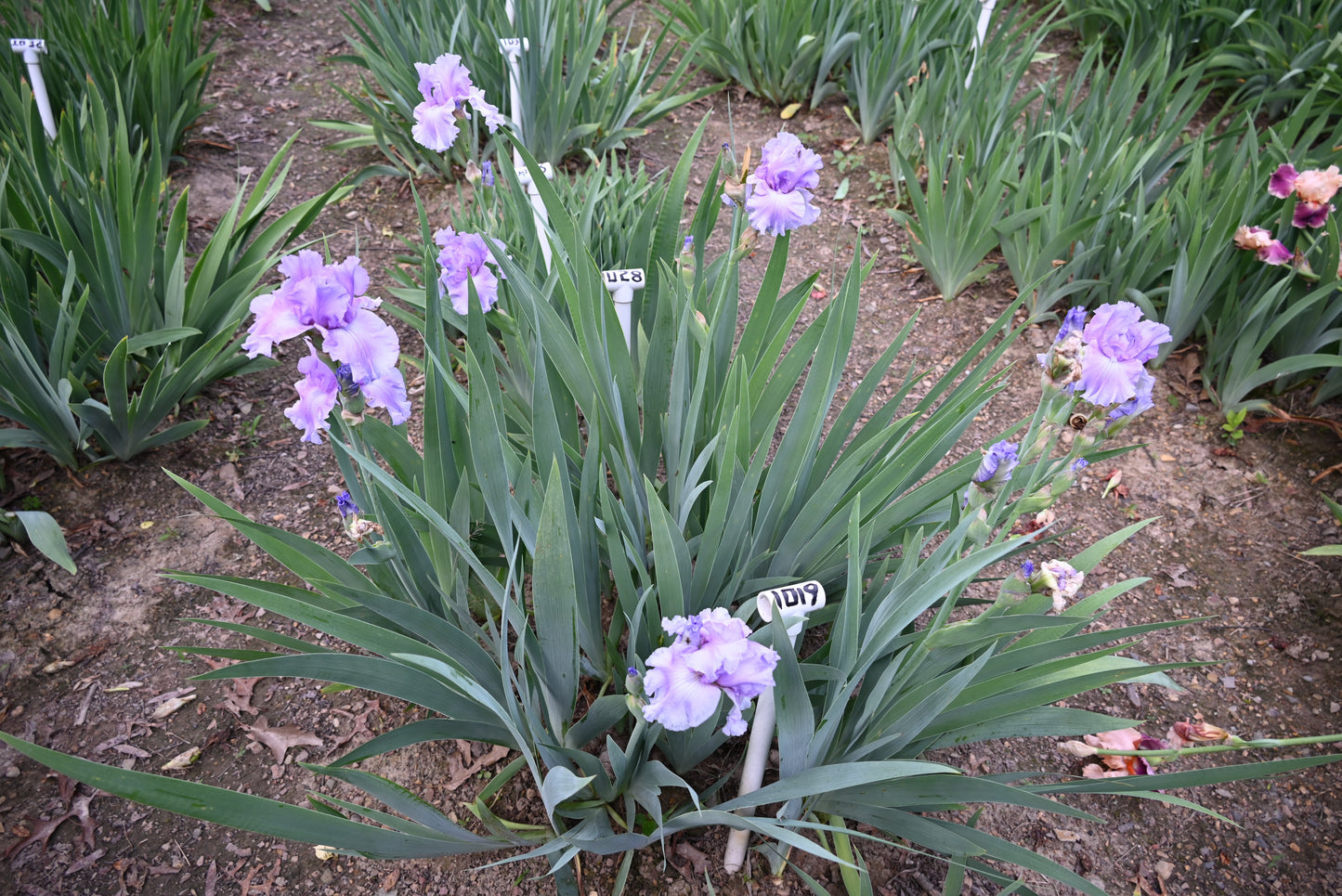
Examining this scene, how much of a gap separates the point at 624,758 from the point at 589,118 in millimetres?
2479

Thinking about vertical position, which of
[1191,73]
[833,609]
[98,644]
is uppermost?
[1191,73]

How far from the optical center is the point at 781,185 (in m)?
1.24

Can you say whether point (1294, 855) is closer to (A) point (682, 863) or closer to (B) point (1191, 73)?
(A) point (682, 863)

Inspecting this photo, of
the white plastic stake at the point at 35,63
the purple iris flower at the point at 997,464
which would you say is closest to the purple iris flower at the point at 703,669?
the purple iris flower at the point at 997,464

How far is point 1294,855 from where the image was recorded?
4.71ft

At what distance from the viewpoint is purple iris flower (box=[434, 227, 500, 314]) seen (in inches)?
57.0

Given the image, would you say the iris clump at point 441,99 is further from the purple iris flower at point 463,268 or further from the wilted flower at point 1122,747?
the wilted flower at point 1122,747

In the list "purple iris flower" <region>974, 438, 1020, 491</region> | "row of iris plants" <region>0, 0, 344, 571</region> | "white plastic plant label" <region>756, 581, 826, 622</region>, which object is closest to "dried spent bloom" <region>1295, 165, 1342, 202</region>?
"purple iris flower" <region>974, 438, 1020, 491</region>

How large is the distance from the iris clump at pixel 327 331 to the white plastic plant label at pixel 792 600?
1.63ft

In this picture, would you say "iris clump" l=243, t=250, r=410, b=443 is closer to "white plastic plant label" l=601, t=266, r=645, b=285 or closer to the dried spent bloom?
"white plastic plant label" l=601, t=266, r=645, b=285

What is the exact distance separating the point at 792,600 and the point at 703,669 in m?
0.18

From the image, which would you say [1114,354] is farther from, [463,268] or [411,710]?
[411,710]

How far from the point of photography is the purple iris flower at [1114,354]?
0.87 metres

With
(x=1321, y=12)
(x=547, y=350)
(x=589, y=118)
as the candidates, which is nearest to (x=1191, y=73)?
(x=1321, y=12)
